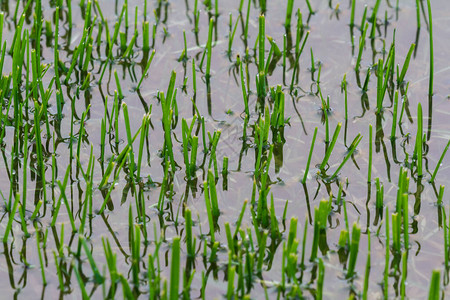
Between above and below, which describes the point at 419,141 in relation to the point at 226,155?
above

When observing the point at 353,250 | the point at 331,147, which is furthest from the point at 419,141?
the point at 353,250

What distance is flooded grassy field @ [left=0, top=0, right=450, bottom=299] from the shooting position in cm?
323

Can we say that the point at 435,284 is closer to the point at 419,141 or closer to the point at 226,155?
the point at 419,141

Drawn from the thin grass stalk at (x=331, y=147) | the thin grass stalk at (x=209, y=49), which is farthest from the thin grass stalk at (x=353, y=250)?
the thin grass stalk at (x=209, y=49)

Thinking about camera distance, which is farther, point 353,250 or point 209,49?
point 209,49

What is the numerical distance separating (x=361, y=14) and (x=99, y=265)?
2531mm

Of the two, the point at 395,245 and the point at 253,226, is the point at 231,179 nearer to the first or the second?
the point at 253,226

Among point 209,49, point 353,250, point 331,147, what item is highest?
point 209,49

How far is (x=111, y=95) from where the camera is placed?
4359 mm

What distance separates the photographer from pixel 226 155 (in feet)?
12.9

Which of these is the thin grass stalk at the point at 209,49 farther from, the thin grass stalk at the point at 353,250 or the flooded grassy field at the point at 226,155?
the thin grass stalk at the point at 353,250

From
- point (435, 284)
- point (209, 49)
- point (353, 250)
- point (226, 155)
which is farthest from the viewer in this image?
point (209, 49)

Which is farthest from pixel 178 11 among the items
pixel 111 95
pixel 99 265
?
pixel 99 265

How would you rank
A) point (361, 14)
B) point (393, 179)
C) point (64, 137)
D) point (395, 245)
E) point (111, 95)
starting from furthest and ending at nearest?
point (361, 14) < point (111, 95) < point (64, 137) < point (393, 179) < point (395, 245)
